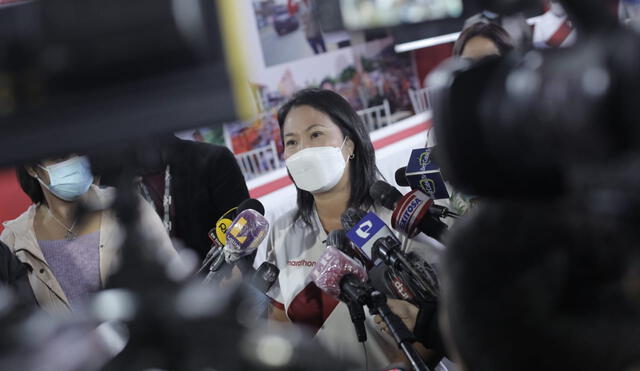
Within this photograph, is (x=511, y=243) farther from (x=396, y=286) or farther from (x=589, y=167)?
(x=396, y=286)

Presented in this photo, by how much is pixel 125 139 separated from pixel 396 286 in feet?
3.70

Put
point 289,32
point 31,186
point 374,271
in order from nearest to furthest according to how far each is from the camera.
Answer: point 374,271 → point 31,186 → point 289,32

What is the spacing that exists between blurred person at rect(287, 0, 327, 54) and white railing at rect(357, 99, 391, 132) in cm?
61

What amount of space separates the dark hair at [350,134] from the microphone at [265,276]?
20 cm

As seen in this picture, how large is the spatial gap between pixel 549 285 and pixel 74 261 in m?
1.88

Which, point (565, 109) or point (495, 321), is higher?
point (565, 109)

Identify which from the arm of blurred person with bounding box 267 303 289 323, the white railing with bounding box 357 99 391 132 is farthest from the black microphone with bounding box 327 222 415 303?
the white railing with bounding box 357 99 391 132

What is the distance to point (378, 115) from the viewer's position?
4.95 m

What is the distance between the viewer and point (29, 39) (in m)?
0.47

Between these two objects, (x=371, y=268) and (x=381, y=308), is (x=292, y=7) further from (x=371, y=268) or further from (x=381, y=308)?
(x=381, y=308)

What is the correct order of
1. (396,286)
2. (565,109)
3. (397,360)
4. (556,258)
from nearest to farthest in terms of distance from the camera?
1. (565,109)
2. (556,258)
3. (396,286)
4. (397,360)

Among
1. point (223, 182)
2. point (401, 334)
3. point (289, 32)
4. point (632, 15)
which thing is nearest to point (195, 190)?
point (223, 182)

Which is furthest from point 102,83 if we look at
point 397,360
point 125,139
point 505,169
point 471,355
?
point 397,360

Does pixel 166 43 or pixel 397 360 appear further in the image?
pixel 397 360
